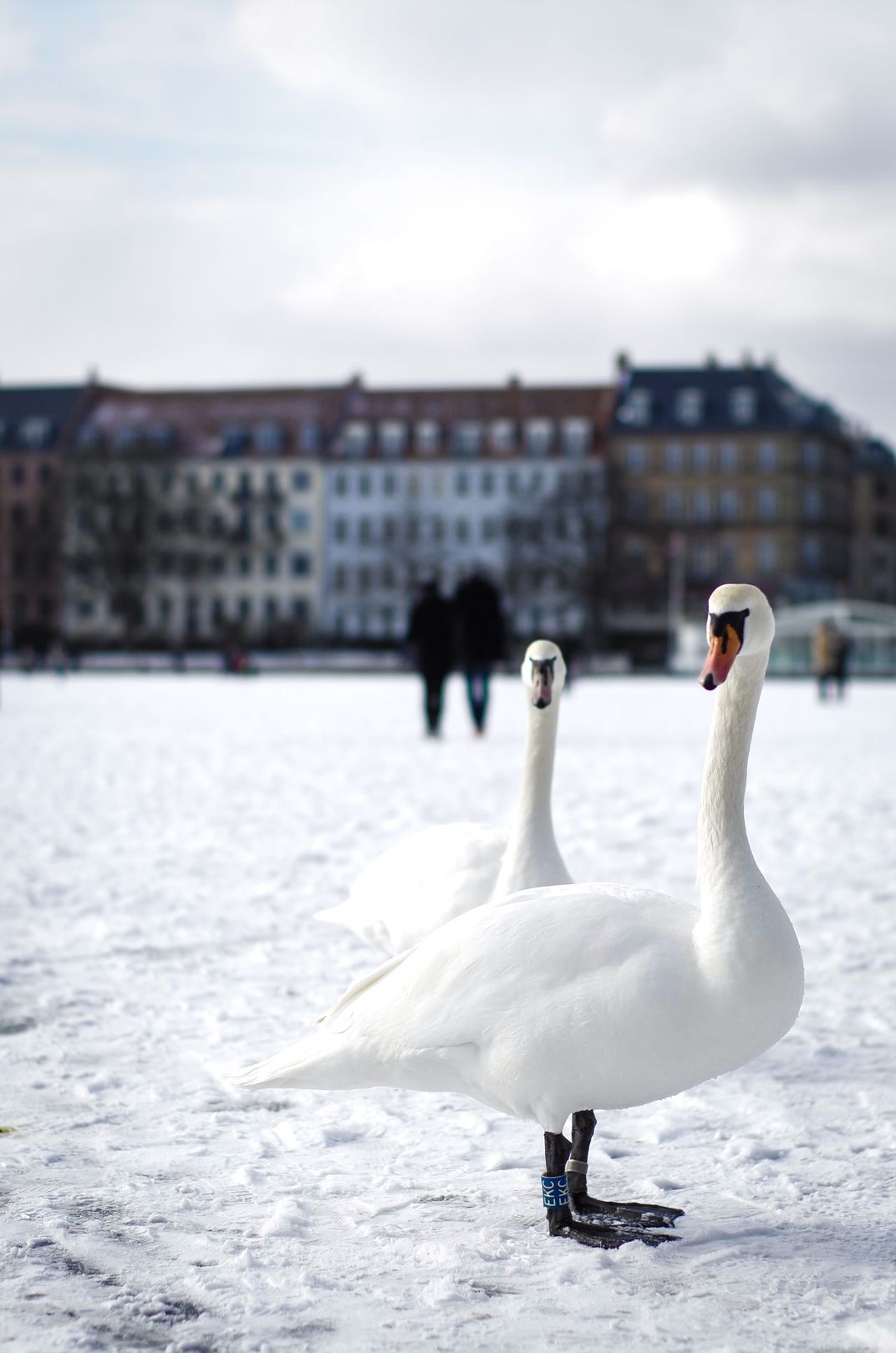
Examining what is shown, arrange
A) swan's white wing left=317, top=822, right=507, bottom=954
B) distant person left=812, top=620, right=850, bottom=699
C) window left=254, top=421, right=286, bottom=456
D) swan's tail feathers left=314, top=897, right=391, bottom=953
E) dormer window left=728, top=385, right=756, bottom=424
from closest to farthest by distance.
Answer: swan's white wing left=317, top=822, right=507, bottom=954 < swan's tail feathers left=314, top=897, right=391, bottom=953 < distant person left=812, top=620, right=850, bottom=699 < dormer window left=728, top=385, right=756, bottom=424 < window left=254, top=421, right=286, bottom=456

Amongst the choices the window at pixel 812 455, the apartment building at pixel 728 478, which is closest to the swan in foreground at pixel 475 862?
the apartment building at pixel 728 478

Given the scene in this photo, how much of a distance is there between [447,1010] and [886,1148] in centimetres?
118

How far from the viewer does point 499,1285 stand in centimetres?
262

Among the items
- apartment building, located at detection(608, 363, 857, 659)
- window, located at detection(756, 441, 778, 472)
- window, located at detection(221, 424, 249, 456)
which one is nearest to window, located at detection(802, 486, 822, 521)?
apartment building, located at detection(608, 363, 857, 659)

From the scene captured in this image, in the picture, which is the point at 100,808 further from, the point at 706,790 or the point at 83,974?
the point at 706,790

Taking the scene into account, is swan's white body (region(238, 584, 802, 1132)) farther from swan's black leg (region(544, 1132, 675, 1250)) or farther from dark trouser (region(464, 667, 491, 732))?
dark trouser (region(464, 667, 491, 732))

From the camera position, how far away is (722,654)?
2.78m

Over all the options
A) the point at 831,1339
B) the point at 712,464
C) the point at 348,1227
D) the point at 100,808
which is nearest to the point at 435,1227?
the point at 348,1227

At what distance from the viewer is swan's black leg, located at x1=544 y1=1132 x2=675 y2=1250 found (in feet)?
9.22

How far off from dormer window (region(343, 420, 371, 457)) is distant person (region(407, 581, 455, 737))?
68.3 metres

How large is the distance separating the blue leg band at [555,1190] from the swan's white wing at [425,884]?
1.23 meters

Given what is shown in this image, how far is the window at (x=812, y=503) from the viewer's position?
7919 centimetres

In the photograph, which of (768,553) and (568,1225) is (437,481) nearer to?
(768,553)

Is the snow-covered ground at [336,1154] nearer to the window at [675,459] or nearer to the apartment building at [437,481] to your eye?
the apartment building at [437,481]
